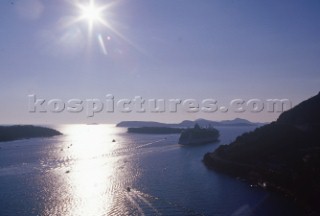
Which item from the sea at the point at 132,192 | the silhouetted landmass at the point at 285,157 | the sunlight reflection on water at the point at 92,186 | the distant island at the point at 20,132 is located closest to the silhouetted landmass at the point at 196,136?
the silhouetted landmass at the point at 285,157

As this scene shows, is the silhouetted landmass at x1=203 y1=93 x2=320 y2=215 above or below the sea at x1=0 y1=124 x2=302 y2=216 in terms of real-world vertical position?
above

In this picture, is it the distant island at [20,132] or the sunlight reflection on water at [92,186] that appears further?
the distant island at [20,132]

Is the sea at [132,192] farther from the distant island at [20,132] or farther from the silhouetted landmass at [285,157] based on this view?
the distant island at [20,132]

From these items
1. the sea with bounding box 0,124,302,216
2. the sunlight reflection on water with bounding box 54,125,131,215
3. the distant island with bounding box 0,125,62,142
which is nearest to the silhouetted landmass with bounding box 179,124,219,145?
the sunlight reflection on water with bounding box 54,125,131,215

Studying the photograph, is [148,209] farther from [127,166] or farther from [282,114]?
[282,114]

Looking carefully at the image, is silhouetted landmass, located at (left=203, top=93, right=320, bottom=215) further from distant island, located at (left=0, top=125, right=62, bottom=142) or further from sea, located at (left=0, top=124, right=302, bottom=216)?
distant island, located at (left=0, top=125, right=62, bottom=142)

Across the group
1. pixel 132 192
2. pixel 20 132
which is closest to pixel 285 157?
pixel 132 192
